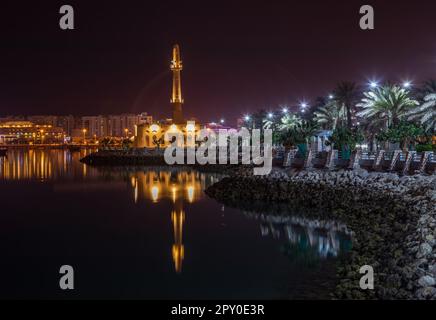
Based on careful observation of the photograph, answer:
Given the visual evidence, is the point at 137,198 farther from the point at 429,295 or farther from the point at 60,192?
the point at 429,295

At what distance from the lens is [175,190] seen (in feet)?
162

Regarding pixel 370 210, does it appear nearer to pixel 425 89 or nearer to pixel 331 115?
pixel 425 89

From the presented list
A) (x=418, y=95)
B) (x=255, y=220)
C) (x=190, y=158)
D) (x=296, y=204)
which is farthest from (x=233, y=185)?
(x=190, y=158)

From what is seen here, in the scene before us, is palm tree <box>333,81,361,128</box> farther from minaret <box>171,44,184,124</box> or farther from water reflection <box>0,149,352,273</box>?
minaret <box>171,44,184,124</box>

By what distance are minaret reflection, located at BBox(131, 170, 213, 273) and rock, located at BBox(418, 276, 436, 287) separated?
8887 millimetres

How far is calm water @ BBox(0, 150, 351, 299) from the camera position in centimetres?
1892

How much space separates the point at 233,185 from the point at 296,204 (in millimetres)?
7852

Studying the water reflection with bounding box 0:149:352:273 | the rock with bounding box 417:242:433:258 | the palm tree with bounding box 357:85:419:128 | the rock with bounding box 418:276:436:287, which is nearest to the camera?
the rock with bounding box 418:276:436:287

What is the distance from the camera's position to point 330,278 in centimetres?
1881

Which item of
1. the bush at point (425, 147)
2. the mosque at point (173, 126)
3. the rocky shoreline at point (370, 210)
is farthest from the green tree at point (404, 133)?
the mosque at point (173, 126)

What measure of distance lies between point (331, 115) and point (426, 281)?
54.5 meters

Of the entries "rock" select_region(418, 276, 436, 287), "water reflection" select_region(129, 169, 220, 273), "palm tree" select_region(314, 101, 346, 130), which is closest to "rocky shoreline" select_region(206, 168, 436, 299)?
"rock" select_region(418, 276, 436, 287)

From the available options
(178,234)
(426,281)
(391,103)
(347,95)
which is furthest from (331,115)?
(426,281)

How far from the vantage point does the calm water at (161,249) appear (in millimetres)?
18922
